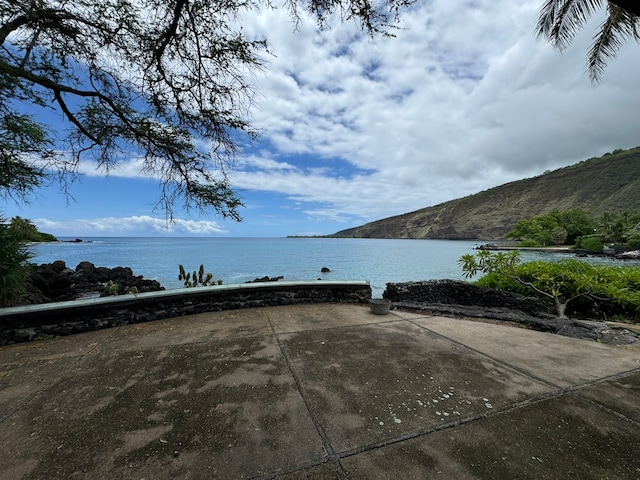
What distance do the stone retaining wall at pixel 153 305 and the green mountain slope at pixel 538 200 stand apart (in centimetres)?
9117

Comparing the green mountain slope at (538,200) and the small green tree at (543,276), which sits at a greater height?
the green mountain slope at (538,200)

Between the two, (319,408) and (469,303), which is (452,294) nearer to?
(469,303)

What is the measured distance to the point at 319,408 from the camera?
6.87 ft

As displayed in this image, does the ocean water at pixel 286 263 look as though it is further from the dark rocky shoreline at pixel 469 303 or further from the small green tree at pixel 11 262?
the dark rocky shoreline at pixel 469 303

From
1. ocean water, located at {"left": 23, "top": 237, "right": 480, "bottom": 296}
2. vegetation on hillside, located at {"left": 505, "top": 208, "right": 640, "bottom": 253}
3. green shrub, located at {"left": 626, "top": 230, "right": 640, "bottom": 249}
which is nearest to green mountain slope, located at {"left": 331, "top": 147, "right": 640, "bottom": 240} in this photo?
vegetation on hillside, located at {"left": 505, "top": 208, "right": 640, "bottom": 253}

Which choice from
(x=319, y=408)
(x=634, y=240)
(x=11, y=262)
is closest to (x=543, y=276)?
(x=319, y=408)

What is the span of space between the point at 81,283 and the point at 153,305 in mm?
15573

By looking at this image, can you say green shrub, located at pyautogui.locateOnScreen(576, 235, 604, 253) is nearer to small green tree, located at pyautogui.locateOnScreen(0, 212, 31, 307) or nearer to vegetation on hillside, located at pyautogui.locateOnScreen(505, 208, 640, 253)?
vegetation on hillside, located at pyautogui.locateOnScreen(505, 208, 640, 253)

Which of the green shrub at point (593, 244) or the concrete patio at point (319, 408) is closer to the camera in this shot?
the concrete patio at point (319, 408)

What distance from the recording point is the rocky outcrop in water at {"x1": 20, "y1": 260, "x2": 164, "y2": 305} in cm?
1106

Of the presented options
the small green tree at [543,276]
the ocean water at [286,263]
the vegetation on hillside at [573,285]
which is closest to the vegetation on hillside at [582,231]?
the ocean water at [286,263]

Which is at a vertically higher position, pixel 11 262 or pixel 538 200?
pixel 538 200

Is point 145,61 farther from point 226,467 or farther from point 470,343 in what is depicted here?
point 470,343

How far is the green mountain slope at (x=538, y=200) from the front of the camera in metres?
71.3
